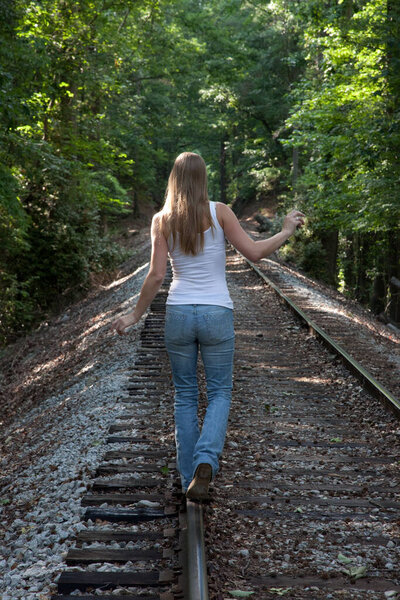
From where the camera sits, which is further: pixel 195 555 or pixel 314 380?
pixel 314 380

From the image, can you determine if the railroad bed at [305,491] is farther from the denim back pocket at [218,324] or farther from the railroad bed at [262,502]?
the denim back pocket at [218,324]

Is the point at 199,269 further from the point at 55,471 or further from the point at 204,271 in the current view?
the point at 55,471

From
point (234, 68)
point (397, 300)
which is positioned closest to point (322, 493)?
point (397, 300)

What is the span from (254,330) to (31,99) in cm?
638

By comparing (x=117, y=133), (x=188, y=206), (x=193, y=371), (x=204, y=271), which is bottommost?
(x=193, y=371)

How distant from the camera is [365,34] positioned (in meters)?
12.1

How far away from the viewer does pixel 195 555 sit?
10.1 feet

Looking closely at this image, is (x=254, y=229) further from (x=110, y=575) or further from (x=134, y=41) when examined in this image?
(x=110, y=575)

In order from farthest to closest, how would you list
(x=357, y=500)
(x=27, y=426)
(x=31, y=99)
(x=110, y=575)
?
(x=31, y=99) < (x=27, y=426) < (x=357, y=500) < (x=110, y=575)

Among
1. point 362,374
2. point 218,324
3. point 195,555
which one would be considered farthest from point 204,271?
point 362,374

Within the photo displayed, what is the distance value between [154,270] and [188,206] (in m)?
0.45

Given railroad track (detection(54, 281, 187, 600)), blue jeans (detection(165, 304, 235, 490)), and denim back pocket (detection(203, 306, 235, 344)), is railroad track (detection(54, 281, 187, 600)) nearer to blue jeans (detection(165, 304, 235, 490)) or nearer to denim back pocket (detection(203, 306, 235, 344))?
blue jeans (detection(165, 304, 235, 490))

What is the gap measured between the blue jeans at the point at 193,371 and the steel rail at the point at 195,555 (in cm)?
26

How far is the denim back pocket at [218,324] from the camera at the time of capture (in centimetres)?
343
